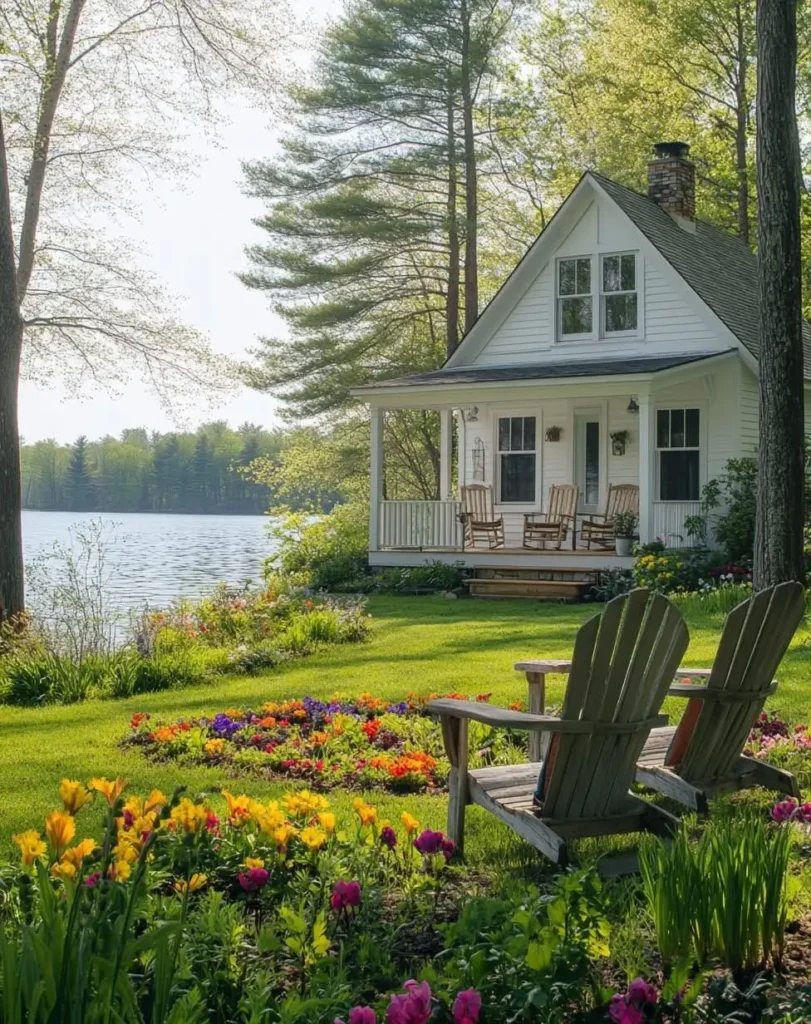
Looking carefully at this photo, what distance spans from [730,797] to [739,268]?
1839cm

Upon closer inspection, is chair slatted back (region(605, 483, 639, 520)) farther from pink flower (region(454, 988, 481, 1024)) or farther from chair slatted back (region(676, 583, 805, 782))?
pink flower (region(454, 988, 481, 1024))

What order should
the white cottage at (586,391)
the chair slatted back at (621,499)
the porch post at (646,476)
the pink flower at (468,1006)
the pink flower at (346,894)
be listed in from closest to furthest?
the pink flower at (468,1006), the pink flower at (346,894), the porch post at (646,476), the white cottage at (586,391), the chair slatted back at (621,499)

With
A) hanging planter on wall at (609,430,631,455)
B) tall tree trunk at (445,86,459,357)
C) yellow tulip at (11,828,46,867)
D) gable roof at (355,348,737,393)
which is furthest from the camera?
tall tree trunk at (445,86,459,357)

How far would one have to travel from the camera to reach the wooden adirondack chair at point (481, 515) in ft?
61.9

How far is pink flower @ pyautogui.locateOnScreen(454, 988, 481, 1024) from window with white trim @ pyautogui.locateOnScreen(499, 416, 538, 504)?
17.6 m

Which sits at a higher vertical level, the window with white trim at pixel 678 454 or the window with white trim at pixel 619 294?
the window with white trim at pixel 619 294

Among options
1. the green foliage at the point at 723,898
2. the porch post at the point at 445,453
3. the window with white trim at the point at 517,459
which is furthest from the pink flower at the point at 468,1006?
the porch post at the point at 445,453

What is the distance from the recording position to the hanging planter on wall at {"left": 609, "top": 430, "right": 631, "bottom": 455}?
62.7 feet

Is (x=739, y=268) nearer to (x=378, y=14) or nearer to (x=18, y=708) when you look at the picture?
(x=378, y=14)

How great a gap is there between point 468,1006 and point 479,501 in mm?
17620

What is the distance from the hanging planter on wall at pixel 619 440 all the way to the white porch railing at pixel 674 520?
5.54 feet

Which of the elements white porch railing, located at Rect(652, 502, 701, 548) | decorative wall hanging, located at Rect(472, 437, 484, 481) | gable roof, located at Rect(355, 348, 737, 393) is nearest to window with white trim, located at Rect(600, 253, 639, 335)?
gable roof, located at Rect(355, 348, 737, 393)

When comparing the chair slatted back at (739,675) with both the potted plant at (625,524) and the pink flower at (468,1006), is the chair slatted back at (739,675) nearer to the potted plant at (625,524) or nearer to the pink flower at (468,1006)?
the pink flower at (468,1006)

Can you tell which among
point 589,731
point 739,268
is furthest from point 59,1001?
point 739,268
